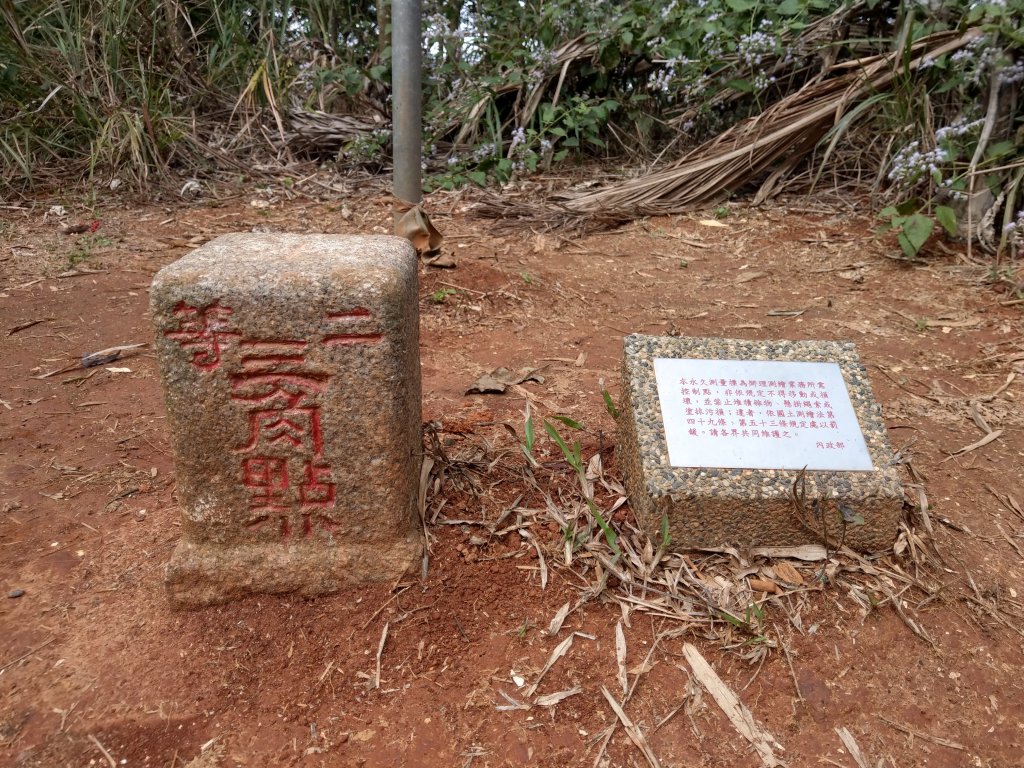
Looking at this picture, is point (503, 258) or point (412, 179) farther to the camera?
point (503, 258)

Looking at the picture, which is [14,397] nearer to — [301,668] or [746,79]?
[301,668]

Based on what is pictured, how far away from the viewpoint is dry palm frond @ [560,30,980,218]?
Result: 13.3ft

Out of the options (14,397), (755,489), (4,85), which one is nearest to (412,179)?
(14,397)

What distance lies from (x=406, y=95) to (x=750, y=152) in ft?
6.94

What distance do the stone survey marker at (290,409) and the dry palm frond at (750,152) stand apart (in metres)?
2.85

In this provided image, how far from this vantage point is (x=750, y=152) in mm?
4258

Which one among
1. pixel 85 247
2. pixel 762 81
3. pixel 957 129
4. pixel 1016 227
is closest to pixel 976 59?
pixel 957 129

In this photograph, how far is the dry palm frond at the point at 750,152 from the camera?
406 centimetres

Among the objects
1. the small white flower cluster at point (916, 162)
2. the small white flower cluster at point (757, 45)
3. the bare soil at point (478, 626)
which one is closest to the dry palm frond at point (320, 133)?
the small white flower cluster at point (757, 45)

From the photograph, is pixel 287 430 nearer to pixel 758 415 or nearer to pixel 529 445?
pixel 529 445

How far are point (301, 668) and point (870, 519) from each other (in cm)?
133

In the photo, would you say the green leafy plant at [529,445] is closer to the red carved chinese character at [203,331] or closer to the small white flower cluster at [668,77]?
the red carved chinese character at [203,331]

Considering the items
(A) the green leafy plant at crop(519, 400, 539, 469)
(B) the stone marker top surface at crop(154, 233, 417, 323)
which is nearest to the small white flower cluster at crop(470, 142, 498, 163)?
(A) the green leafy plant at crop(519, 400, 539, 469)

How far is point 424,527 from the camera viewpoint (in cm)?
184
